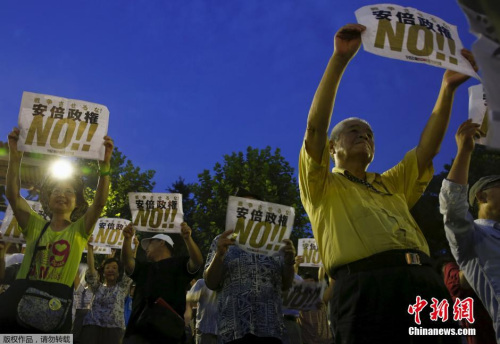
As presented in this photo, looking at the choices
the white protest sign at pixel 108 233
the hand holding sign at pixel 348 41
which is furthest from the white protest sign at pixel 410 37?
the white protest sign at pixel 108 233

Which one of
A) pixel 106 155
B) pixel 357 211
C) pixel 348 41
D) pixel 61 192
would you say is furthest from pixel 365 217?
pixel 61 192

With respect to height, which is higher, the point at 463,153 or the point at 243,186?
the point at 243,186

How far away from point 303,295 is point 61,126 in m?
2.73

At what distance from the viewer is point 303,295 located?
4125 mm

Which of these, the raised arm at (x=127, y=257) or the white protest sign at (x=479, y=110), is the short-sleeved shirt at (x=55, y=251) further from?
the white protest sign at (x=479, y=110)

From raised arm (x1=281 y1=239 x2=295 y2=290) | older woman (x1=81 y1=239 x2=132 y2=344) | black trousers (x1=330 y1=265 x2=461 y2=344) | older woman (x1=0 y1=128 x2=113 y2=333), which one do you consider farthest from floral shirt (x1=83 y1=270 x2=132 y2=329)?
black trousers (x1=330 y1=265 x2=461 y2=344)

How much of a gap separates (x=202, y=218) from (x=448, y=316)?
22342mm

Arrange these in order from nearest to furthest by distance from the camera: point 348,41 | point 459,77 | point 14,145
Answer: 1. point 348,41
2. point 459,77
3. point 14,145

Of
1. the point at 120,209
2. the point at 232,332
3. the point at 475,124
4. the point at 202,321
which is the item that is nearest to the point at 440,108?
the point at 475,124

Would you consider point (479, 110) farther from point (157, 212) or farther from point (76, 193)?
point (157, 212)

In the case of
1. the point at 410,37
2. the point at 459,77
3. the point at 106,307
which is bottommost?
A: the point at 106,307

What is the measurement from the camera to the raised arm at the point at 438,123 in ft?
9.19

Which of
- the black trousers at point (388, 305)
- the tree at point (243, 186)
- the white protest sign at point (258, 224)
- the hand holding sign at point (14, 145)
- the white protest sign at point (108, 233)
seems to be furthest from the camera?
the tree at point (243, 186)

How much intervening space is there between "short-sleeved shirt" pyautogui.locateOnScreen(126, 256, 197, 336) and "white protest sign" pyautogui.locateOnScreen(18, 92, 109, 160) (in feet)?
4.33
